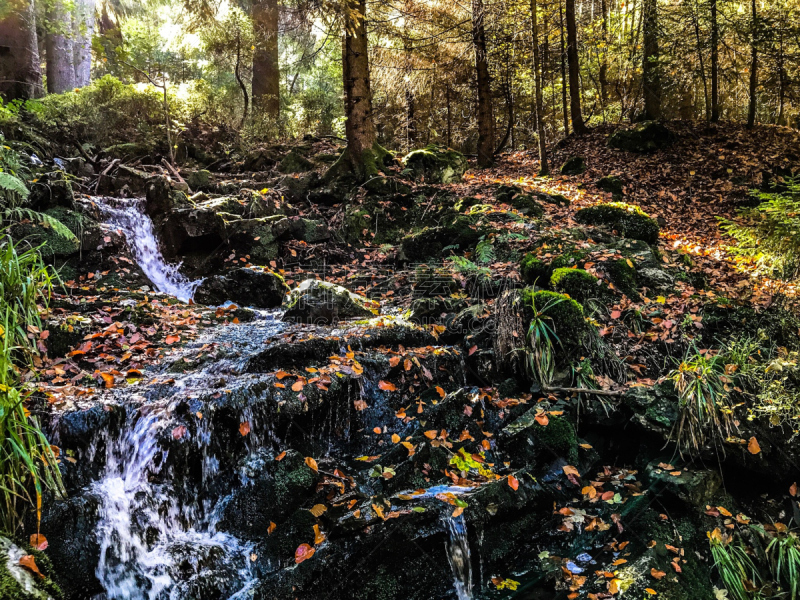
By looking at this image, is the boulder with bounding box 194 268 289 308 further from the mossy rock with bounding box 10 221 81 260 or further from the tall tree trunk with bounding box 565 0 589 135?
the tall tree trunk with bounding box 565 0 589 135

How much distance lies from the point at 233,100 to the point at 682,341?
13.8 meters

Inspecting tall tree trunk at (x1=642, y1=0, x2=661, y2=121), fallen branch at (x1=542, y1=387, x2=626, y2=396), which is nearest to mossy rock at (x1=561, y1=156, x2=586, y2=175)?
tall tree trunk at (x1=642, y1=0, x2=661, y2=121)

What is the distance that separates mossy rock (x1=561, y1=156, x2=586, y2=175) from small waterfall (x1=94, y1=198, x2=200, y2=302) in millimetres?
9498

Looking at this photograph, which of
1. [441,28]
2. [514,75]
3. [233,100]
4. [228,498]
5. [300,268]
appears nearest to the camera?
[228,498]

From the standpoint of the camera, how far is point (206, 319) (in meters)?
6.52

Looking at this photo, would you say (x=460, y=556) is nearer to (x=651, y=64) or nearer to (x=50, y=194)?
(x=50, y=194)

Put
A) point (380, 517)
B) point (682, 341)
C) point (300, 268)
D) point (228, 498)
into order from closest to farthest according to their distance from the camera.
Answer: point (380, 517)
point (228, 498)
point (682, 341)
point (300, 268)

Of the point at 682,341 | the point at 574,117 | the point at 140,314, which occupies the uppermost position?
the point at 574,117

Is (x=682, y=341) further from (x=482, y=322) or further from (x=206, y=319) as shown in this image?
(x=206, y=319)

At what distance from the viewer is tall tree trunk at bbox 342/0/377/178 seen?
31.1 ft

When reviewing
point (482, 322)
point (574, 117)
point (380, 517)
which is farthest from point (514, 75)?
point (380, 517)

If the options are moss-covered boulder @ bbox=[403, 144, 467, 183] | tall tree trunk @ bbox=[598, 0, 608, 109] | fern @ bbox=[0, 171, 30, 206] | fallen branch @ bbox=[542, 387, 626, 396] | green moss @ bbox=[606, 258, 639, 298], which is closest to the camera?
fallen branch @ bbox=[542, 387, 626, 396]

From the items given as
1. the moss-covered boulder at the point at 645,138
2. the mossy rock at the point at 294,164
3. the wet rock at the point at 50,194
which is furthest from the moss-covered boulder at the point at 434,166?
the wet rock at the point at 50,194

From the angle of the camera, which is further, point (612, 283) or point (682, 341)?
point (612, 283)
